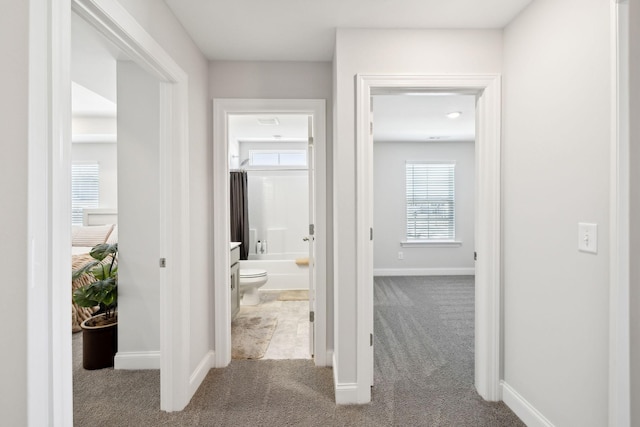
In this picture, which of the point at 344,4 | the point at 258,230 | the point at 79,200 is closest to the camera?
the point at 344,4

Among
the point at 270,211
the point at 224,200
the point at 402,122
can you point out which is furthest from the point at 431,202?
the point at 224,200

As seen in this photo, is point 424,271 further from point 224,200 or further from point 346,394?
point 224,200

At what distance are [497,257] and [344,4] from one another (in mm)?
1755

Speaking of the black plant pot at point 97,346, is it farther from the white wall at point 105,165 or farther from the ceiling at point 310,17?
the white wall at point 105,165

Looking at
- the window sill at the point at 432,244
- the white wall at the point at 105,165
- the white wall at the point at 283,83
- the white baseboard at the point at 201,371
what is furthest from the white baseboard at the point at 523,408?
the white wall at the point at 105,165

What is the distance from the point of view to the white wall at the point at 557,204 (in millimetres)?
1504

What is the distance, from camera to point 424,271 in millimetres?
6074

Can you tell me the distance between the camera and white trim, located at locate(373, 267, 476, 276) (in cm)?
604

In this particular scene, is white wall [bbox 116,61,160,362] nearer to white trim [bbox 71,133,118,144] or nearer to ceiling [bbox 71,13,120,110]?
ceiling [bbox 71,13,120,110]

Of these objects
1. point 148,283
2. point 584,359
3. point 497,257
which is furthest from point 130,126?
point 584,359

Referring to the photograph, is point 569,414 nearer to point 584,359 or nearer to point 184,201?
point 584,359

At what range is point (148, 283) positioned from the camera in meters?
2.67
